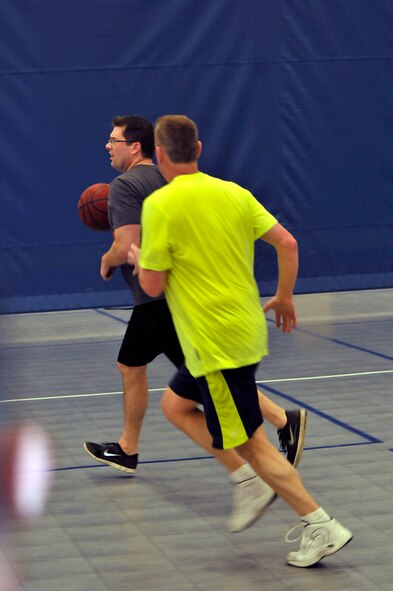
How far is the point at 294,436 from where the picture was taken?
537cm

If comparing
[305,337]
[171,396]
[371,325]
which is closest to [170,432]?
[171,396]

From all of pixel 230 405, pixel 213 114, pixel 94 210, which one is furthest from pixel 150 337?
pixel 213 114

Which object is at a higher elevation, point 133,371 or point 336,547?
point 133,371

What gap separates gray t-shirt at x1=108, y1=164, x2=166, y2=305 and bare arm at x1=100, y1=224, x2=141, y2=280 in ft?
0.09

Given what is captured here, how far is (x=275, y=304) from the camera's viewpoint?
4609mm

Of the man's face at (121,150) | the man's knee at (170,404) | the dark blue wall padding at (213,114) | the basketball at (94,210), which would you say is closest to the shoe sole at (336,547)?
the man's knee at (170,404)

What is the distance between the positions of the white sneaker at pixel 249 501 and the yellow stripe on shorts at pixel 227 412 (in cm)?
31

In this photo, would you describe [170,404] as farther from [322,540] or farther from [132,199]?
[132,199]

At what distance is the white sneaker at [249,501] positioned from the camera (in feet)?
15.0

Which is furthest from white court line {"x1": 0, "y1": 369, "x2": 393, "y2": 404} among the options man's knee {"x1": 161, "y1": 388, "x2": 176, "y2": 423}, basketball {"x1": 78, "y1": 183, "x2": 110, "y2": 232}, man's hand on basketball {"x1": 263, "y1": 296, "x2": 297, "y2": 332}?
man's hand on basketball {"x1": 263, "y1": 296, "x2": 297, "y2": 332}

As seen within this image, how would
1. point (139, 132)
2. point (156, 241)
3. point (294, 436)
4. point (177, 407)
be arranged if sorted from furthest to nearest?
1. point (139, 132)
2. point (294, 436)
3. point (177, 407)
4. point (156, 241)

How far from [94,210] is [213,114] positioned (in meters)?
3.50

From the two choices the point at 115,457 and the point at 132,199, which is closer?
the point at 132,199

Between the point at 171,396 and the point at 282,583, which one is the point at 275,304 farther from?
the point at 282,583
